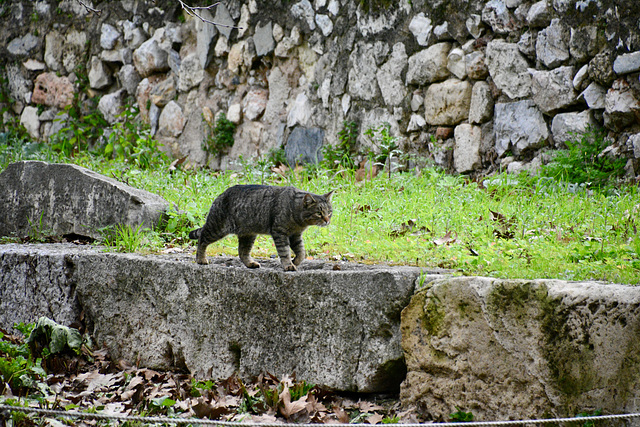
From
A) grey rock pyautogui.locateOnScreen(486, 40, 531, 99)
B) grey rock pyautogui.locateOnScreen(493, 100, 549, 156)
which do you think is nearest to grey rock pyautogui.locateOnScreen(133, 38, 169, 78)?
grey rock pyautogui.locateOnScreen(486, 40, 531, 99)

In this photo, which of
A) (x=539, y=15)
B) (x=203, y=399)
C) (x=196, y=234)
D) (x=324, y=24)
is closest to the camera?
(x=203, y=399)

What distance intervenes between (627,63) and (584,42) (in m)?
0.49

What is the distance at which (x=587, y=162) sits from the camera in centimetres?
555

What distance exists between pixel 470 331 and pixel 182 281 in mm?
1888

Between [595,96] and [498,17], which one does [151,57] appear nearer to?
[498,17]

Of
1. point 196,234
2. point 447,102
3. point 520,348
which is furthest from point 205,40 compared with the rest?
point 520,348

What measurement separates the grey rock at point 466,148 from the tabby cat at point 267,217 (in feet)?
9.01

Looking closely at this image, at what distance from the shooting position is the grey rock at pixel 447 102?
21.0 ft

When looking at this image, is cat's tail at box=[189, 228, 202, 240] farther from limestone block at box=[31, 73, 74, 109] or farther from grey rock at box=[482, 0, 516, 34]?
limestone block at box=[31, 73, 74, 109]

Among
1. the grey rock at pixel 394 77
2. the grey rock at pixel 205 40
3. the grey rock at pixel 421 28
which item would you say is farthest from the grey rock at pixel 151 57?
the grey rock at pixel 421 28

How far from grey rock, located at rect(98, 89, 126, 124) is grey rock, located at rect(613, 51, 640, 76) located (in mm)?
7194

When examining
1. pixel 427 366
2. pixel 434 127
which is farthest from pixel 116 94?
pixel 427 366

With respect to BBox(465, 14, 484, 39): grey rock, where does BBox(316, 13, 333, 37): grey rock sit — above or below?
above

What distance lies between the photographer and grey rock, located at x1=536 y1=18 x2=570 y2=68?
18.7 feet
